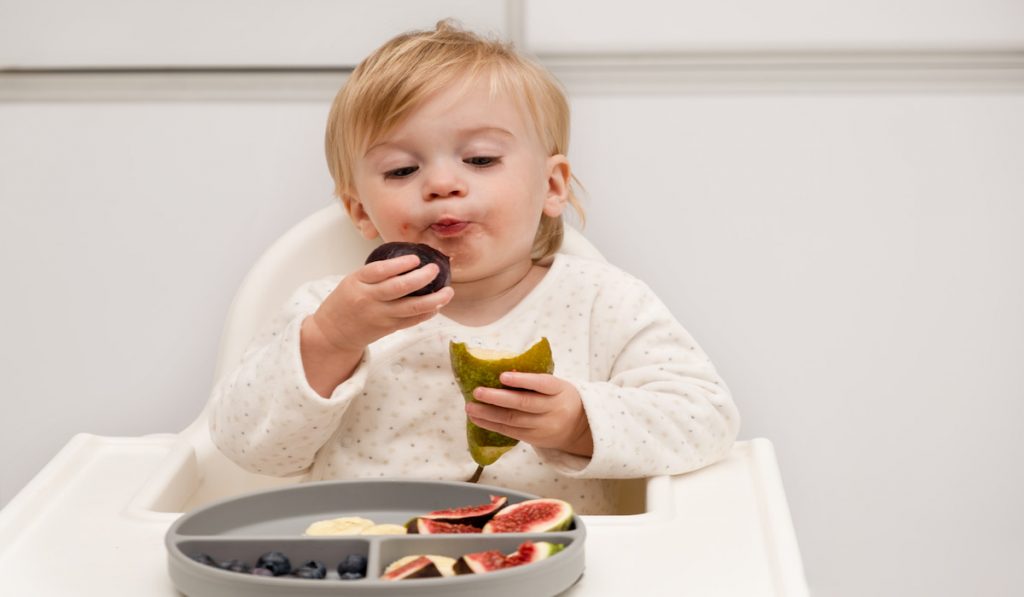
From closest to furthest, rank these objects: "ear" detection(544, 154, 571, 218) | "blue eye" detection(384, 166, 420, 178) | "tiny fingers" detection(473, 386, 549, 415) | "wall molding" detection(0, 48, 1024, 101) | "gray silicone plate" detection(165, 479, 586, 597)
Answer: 1. "gray silicone plate" detection(165, 479, 586, 597)
2. "tiny fingers" detection(473, 386, 549, 415)
3. "blue eye" detection(384, 166, 420, 178)
4. "ear" detection(544, 154, 571, 218)
5. "wall molding" detection(0, 48, 1024, 101)

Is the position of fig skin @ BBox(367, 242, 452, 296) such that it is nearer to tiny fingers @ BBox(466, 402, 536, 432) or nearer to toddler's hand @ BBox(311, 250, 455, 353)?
toddler's hand @ BBox(311, 250, 455, 353)

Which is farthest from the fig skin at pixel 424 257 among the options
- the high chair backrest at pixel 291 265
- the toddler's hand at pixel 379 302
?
the high chair backrest at pixel 291 265

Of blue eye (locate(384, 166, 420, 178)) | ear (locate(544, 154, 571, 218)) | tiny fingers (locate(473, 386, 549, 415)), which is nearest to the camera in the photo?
tiny fingers (locate(473, 386, 549, 415))

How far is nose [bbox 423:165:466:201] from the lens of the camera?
1.30 meters

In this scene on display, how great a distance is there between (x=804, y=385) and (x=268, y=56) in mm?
835

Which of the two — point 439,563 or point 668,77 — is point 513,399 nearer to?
point 439,563

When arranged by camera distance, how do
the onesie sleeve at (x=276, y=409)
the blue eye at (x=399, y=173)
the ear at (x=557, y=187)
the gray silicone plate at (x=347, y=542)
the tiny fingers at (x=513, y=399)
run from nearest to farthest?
the gray silicone plate at (x=347, y=542) < the tiny fingers at (x=513, y=399) < the onesie sleeve at (x=276, y=409) < the blue eye at (x=399, y=173) < the ear at (x=557, y=187)

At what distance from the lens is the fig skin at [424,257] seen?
117cm

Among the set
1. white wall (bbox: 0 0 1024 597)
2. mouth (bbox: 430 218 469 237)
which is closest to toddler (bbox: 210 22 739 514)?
mouth (bbox: 430 218 469 237)

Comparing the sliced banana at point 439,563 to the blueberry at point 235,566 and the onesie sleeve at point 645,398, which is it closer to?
the blueberry at point 235,566

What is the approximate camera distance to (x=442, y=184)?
130 cm

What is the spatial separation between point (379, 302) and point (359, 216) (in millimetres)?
319

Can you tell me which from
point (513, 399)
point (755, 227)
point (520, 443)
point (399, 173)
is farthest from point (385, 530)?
point (755, 227)

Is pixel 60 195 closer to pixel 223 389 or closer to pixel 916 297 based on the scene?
pixel 223 389
